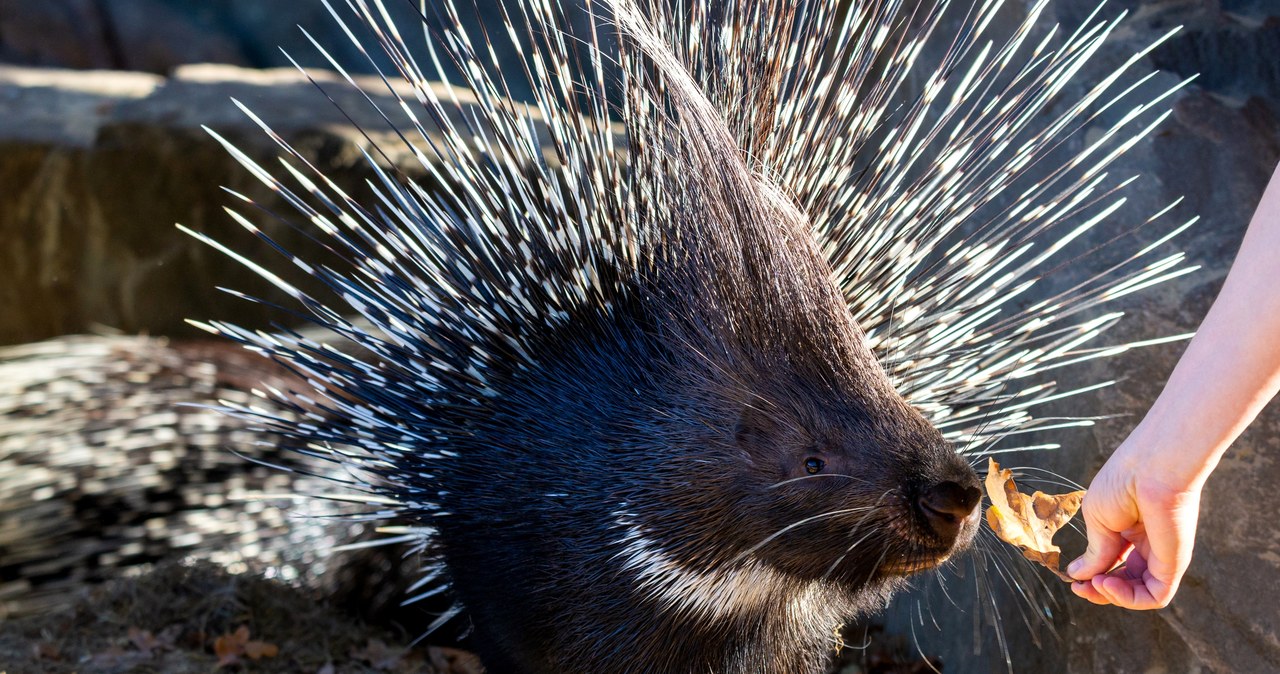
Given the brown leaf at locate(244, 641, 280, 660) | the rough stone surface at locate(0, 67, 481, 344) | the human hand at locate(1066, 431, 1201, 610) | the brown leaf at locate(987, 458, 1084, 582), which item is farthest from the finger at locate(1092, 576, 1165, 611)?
the rough stone surface at locate(0, 67, 481, 344)

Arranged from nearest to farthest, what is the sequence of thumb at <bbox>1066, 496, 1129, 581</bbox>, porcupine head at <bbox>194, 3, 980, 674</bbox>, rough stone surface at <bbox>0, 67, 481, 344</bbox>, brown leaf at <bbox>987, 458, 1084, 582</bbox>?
thumb at <bbox>1066, 496, 1129, 581</bbox> → brown leaf at <bbox>987, 458, 1084, 582</bbox> → porcupine head at <bbox>194, 3, 980, 674</bbox> → rough stone surface at <bbox>0, 67, 481, 344</bbox>

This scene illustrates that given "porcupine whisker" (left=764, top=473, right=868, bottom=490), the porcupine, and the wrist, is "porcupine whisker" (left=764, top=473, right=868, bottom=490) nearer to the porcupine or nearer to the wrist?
the porcupine

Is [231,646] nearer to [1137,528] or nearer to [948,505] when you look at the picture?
[948,505]

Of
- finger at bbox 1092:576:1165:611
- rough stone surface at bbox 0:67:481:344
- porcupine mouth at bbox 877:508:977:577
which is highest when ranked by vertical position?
rough stone surface at bbox 0:67:481:344

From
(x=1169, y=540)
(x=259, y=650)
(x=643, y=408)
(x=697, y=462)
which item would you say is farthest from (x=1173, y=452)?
(x=259, y=650)

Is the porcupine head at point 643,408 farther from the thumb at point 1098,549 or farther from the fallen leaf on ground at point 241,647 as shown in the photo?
the fallen leaf on ground at point 241,647

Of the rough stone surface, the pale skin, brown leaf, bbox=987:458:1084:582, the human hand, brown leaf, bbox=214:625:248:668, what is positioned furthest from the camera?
the rough stone surface

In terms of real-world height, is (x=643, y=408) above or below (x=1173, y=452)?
above

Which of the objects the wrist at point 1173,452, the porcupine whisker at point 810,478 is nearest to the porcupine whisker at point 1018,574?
the porcupine whisker at point 810,478
